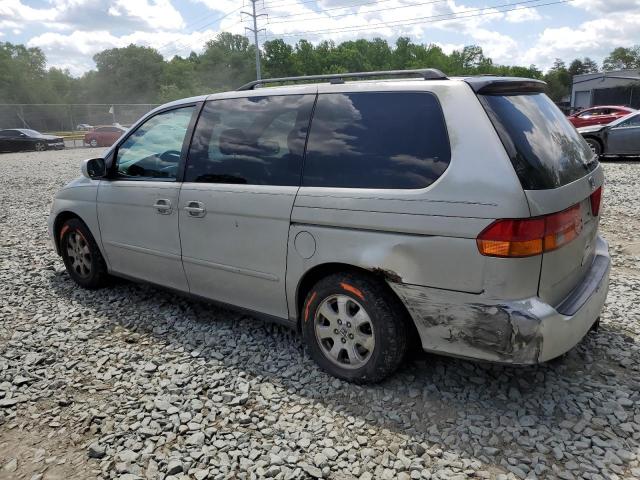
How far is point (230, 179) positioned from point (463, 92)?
165cm

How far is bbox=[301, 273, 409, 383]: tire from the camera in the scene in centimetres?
290

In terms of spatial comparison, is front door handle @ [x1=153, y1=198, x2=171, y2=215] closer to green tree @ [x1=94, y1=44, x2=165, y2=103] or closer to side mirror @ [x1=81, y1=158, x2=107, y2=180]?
side mirror @ [x1=81, y1=158, x2=107, y2=180]

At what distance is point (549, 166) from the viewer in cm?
267

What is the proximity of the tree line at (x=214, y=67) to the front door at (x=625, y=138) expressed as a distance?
165 ft

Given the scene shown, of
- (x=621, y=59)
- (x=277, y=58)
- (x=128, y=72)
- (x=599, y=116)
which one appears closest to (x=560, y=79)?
(x=621, y=59)

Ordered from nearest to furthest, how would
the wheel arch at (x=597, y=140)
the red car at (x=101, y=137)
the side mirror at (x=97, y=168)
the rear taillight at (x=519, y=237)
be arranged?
the rear taillight at (x=519, y=237)
the side mirror at (x=97, y=168)
the wheel arch at (x=597, y=140)
the red car at (x=101, y=137)

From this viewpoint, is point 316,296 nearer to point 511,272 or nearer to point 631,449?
point 511,272

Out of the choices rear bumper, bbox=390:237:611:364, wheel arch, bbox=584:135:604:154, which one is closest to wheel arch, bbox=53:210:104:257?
rear bumper, bbox=390:237:611:364

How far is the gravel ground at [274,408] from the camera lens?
98.7 inches

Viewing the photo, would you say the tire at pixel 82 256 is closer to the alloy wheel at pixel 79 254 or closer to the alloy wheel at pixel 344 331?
the alloy wheel at pixel 79 254

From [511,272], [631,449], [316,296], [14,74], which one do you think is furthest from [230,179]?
[14,74]

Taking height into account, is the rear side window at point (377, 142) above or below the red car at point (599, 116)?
above

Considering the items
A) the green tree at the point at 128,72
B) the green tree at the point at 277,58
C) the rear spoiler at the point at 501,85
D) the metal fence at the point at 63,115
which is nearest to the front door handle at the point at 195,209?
the rear spoiler at the point at 501,85

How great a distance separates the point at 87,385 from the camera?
10.8ft
